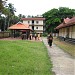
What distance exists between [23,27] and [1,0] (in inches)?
789

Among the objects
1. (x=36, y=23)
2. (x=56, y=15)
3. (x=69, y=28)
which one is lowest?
(x=69, y=28)

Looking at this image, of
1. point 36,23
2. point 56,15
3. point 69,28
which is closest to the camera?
point 69,28

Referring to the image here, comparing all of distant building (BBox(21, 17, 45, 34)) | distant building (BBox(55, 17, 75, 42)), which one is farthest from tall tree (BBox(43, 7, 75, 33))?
distant building (BBox(55, 17, 75, 42))

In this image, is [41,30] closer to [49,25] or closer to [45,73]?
[49,25]

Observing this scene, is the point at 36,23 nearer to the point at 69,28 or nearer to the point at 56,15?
the point at 56,15

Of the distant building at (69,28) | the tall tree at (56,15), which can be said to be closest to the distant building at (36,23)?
the tall tree at (56,15)

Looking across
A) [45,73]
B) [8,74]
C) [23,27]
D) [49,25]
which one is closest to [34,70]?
[45,73]

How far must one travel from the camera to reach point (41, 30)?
3615 inches

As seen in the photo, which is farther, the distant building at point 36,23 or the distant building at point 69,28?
the distant building at point 36,23

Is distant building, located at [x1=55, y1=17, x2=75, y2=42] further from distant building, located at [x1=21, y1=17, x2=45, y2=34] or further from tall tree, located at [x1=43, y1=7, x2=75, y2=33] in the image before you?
distant building, located at [x1=21, y1=17, x2=45, y2=34]

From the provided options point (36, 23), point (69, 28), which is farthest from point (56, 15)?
point (69, 28)

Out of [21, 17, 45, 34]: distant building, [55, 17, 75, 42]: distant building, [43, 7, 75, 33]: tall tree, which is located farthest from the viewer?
[21, 17, 45, 34]: distant building

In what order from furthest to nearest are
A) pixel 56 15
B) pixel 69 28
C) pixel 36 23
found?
1. pixel 36 23
2. pixel 56 15
3. pixel 69 28

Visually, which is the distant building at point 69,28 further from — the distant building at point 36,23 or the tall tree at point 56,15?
the distant building at point 36,23
